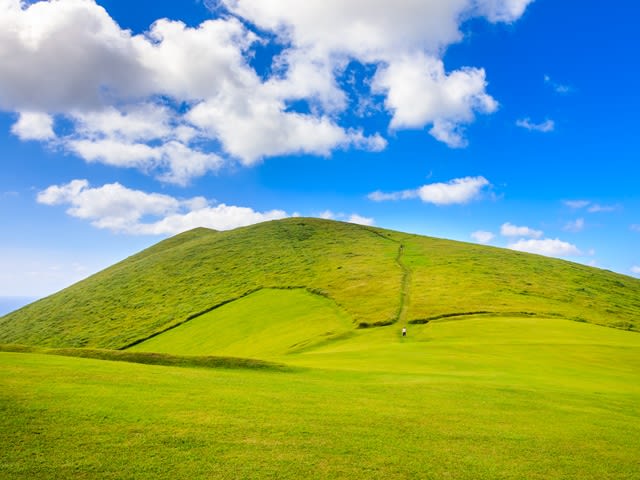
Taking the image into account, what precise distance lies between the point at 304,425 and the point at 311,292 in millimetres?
71346

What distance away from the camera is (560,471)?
13.7m

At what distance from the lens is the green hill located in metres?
66.2

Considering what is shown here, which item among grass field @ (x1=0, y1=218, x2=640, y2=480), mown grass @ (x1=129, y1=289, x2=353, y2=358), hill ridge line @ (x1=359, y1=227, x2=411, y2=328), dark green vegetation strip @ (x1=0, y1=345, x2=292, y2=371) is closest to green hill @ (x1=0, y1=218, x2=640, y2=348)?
hill ridge line @ (x1=359, y1=227, x2=411, y2=328)

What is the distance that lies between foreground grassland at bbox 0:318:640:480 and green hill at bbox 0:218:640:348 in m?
32.6

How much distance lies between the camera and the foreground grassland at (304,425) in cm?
1216

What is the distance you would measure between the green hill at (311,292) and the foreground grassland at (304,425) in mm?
32611

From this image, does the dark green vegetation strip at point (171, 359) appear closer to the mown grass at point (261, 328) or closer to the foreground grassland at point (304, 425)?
the foreground grassland at point (304, 425)

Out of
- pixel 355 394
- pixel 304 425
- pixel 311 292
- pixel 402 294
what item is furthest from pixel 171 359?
pixel 311 292

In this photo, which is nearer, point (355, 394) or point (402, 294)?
point (355, 394)

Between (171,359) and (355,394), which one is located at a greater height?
(171,359)

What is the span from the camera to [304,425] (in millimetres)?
15273

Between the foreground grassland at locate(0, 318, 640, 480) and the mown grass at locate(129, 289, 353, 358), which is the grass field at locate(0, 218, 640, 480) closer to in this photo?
the foreground grassland at locate(0, 318, 640, 480)

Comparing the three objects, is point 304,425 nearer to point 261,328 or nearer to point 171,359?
point 171,359

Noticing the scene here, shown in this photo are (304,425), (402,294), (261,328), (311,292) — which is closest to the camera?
(304,425)
